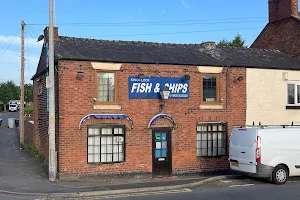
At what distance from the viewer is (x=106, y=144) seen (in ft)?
47.4

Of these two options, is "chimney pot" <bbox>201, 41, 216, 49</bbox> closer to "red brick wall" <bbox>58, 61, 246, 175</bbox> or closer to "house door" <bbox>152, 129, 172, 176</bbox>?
"red brick wall" <bbox>58, 61, 246, 175</bbox>

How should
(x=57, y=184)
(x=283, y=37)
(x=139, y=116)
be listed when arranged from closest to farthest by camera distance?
1. (x=57, y=184)
2. (x=139, y=116)
3. (x=283, y=37)

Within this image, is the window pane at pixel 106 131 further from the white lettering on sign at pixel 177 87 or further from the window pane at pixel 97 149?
the white lettering on sign at pixel 177 87

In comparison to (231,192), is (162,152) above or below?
above

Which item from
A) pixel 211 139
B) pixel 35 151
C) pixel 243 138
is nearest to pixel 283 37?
pixel 211 139

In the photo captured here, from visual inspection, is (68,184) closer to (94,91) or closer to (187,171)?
(94,91)

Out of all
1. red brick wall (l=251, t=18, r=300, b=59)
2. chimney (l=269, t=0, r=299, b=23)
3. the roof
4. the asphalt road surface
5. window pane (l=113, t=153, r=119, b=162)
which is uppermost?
chimney (l=269, t=0, r=299, b=23)

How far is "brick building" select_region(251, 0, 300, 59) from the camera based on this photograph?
20433 mm

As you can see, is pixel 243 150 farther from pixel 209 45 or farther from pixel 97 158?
pixel 209 45

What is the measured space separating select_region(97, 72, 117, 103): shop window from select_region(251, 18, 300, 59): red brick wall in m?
10.7

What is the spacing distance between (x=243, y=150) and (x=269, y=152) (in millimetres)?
927

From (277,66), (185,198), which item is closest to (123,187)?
(185,198)

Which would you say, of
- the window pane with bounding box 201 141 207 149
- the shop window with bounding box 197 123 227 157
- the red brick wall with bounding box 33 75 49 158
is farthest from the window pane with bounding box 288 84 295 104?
the red brick wall with bounding box 33 75 49 158

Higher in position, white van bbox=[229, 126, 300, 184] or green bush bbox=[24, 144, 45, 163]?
white van bbox=[229, 126, 300, 184]
